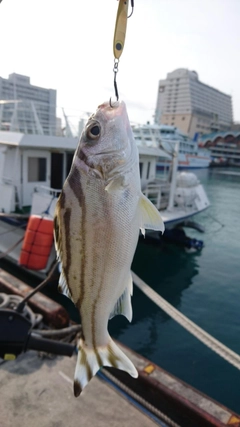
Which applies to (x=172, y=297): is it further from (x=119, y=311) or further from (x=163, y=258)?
(x=119, y=311)

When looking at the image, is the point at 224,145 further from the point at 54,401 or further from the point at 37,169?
the point at 54,401

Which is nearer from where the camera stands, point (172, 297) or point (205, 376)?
point (205, 376)

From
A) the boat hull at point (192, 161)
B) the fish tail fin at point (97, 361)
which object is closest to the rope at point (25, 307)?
the fish tail fin at point (97, 361)

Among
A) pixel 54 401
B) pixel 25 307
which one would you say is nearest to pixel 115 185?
pixel 54 401

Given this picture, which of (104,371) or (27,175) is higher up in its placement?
(27,175)

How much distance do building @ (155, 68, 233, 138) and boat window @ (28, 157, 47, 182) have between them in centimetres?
8099

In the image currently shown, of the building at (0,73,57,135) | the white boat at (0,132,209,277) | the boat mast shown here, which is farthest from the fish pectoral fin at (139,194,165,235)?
the boat mast

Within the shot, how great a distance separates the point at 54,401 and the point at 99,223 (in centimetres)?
292

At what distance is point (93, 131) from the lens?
1.51 metres

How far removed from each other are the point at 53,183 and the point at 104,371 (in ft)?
29.9

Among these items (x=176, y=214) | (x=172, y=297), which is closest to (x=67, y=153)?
(x=176, y=214)

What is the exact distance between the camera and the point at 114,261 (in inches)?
59.6

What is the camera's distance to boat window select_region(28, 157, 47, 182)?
10.4 metres

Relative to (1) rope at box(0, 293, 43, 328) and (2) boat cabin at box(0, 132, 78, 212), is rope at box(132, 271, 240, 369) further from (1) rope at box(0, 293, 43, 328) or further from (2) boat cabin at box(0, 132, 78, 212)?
(2) boat cabin at box(0, 132, 78, 212)
